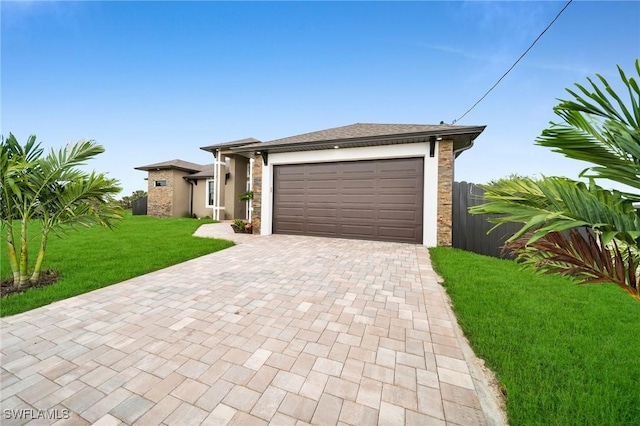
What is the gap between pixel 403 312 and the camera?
111 inches

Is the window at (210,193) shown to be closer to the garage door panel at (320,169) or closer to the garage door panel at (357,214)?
the garage door panel at (320,169)

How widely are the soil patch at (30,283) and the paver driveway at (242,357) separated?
105 cm

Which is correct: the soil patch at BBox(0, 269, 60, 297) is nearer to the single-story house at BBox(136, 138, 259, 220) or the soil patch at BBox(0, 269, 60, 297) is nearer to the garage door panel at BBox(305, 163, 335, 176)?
the garage door panel at BBox(305, 163, 335, 176)

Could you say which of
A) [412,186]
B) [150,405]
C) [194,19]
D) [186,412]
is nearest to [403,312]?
[186,412]

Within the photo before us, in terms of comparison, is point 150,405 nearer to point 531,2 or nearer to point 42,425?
point 42,425

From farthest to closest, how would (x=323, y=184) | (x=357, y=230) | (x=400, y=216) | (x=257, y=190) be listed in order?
1. (x=257, y=190)
2. (x=323, y=184)
3. (x=357, y=230)
4. (x=400, y=216)

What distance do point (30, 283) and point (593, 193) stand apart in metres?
6.35

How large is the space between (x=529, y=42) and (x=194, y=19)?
1136 cm

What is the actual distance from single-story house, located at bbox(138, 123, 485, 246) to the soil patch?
5.32 m

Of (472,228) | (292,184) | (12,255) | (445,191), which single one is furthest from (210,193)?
(472,228)

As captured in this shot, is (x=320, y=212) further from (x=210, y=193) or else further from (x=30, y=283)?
(x=210, y=193)

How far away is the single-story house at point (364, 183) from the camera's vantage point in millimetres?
6629

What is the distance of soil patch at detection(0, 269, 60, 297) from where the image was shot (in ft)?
10.8

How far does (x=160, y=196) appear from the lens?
1631 centimetres
